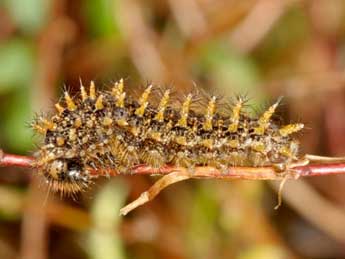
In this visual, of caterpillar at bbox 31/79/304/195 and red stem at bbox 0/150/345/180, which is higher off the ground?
caterpillar at bbox 31/79/304/195

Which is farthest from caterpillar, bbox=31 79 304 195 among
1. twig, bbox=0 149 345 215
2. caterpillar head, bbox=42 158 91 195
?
twig, bbox=0 149 345 215

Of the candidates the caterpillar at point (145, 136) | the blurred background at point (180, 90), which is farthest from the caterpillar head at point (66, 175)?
the blurred background at point (180, 90)

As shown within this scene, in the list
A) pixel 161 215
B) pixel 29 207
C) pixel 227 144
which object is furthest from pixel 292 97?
pixel 227 144

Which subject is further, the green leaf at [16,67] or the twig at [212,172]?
the green leaf at [16,67]

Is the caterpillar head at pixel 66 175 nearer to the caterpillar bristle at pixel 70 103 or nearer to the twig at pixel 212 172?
the twig at pixel 212 172

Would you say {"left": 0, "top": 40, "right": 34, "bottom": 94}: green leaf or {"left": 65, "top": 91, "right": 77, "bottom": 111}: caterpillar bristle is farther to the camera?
{"left": 0, "top": 40, "right": 34, "bottom": 94}: green leaf

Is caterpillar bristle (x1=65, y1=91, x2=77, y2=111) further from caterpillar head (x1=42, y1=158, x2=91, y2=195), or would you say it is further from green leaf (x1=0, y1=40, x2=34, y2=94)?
green leaf (x1=0, y1=40, x2=34, y2=94)

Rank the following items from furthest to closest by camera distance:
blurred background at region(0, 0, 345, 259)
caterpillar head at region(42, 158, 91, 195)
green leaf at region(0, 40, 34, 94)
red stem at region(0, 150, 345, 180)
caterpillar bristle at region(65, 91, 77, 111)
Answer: green leaf at region(0, 40, 34, 94) → blurred background at region(0, 0, 345, 259) → caterpillar bristle at region(65, 91, 77, 111) → caterpillar head at region(42, 158, 91, 195) → red stem at region(0, 150, 345, 180)
